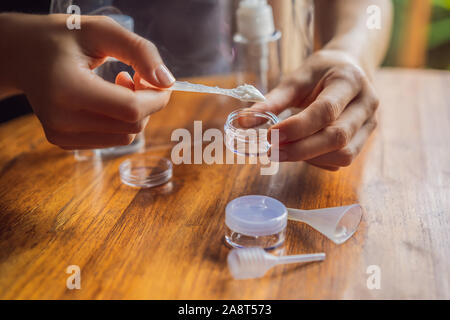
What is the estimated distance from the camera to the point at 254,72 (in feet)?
3.46

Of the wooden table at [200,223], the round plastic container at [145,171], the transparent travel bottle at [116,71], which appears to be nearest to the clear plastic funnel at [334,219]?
the wooden table at [200,223]

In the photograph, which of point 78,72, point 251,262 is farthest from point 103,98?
point 251,262

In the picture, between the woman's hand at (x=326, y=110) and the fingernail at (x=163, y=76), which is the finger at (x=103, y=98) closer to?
the fingernail at (x=163, y=76)

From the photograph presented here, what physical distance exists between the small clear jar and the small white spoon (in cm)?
19

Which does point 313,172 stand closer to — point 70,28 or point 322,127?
point 322,127

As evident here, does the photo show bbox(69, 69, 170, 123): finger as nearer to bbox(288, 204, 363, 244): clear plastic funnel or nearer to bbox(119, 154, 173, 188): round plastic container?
bbox(119, 154, 173, 188): round plastic container

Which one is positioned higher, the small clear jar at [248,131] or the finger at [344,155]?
the small clear jar at [248,131]

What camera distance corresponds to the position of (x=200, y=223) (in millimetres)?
675

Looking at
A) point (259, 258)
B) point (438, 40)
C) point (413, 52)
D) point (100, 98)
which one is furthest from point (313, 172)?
point (438, 40)

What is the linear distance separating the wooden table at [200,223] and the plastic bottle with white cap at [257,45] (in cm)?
16

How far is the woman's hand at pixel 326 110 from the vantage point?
68 cm

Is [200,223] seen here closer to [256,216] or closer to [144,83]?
[256,216]

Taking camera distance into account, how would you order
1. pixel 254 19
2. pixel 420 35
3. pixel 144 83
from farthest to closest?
1. pixel 420 35
2. pixel 254 19
3. pixel 144 83

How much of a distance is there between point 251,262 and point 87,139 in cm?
32
